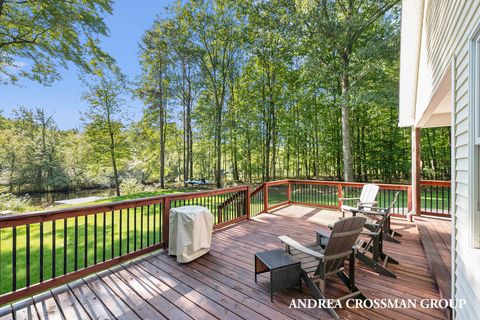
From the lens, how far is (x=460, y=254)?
5.50 feet

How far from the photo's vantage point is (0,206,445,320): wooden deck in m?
2.11

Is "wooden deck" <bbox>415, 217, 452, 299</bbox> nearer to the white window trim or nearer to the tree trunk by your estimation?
the white window trim

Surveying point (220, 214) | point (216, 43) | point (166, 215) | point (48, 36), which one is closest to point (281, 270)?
point (166, 215)

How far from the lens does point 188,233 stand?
10.7 ft

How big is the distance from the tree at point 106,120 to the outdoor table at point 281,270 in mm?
13671

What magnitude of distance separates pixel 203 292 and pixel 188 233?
0.95 m

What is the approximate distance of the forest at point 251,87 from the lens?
26.4 ft

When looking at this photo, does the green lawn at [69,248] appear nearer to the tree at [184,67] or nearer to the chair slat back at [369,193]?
the chair slat back at [369,193]

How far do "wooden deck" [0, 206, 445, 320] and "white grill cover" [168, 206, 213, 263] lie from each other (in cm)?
15

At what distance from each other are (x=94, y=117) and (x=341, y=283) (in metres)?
15.8

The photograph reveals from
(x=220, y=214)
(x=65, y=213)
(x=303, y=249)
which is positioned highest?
(x=65, y=213)

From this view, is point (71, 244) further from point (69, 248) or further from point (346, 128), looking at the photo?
point (346, 128)

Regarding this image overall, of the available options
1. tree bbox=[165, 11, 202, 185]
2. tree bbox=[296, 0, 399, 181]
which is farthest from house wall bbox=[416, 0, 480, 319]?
tree bbox=[165, 11, 202, 185]

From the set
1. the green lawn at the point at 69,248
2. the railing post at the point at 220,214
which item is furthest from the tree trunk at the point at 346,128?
the railing post at the point at 220,214
